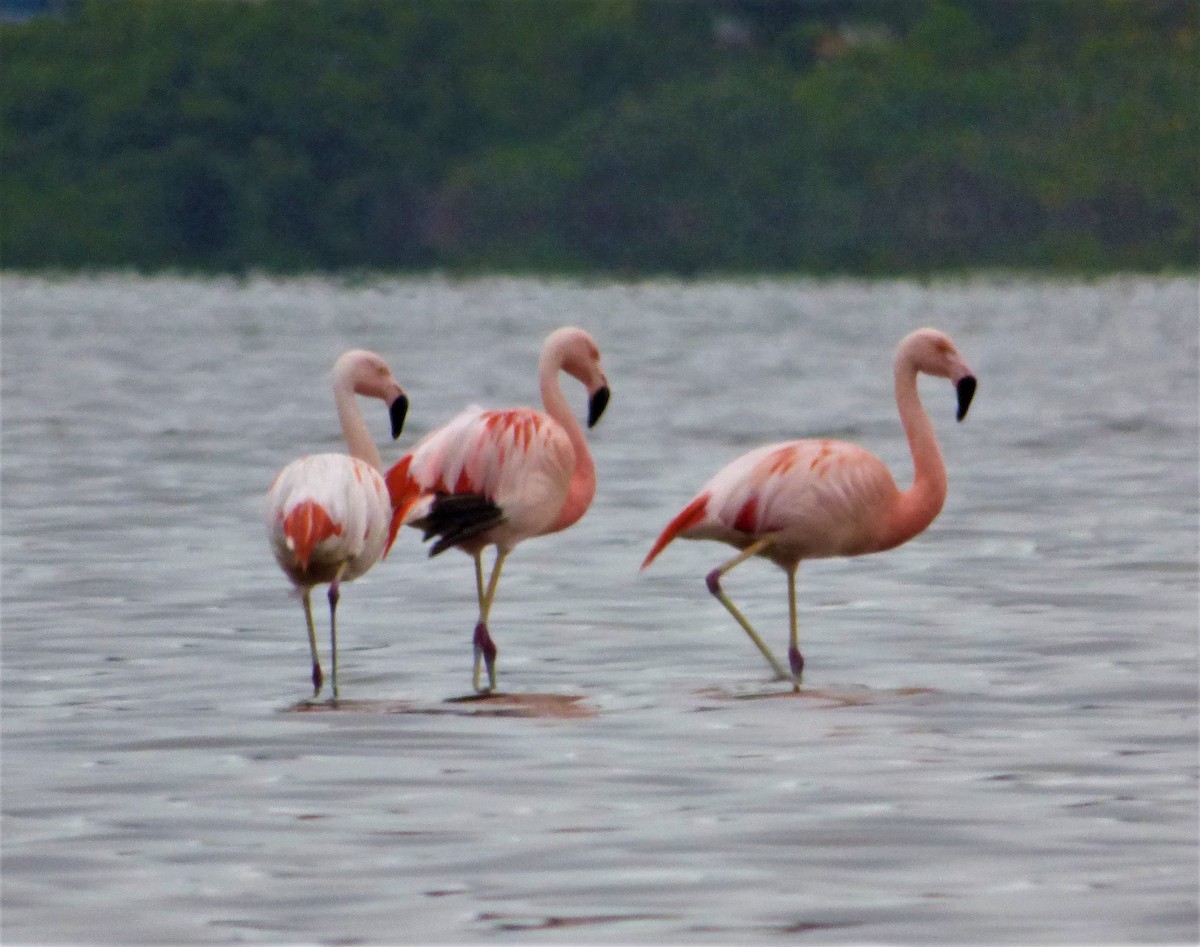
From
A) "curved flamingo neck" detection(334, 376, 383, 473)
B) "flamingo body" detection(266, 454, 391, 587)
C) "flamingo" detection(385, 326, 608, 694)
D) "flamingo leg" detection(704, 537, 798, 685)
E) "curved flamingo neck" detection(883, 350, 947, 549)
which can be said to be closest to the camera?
"flamingo body" detection(266, 454, 391, 587)

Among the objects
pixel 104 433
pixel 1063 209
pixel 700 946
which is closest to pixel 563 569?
pixel 700 946

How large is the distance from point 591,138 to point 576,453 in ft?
230

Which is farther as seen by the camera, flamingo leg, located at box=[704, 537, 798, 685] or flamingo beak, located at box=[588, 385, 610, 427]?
flamingo beak, located at box=[588, 385, 610, 427]

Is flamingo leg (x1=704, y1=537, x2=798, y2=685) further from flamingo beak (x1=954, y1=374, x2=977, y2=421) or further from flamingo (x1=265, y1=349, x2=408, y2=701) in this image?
flamingo (x1=265, y1=349, x2=408, y2=701)

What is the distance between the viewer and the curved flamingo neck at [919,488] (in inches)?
348

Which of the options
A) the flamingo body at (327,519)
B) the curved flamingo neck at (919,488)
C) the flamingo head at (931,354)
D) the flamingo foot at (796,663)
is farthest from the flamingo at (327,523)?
the flamingo head at (931,354)

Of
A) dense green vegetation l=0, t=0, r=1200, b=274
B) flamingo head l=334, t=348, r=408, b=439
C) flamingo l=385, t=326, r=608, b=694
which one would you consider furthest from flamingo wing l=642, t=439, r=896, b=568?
dense green vegetation l=0, t=0, r=1200, b=274

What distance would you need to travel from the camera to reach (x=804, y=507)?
→ 8.63 meters

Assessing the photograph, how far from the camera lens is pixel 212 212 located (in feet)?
258

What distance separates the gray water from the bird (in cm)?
37

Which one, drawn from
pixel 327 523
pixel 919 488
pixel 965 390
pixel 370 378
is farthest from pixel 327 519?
pixel 965 390

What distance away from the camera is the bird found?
Result: 340 inches

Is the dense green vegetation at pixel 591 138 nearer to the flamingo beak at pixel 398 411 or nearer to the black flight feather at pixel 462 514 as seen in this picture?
the flamingo beak at pixel 398 411

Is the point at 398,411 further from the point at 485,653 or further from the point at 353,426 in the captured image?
the point at 485,653
